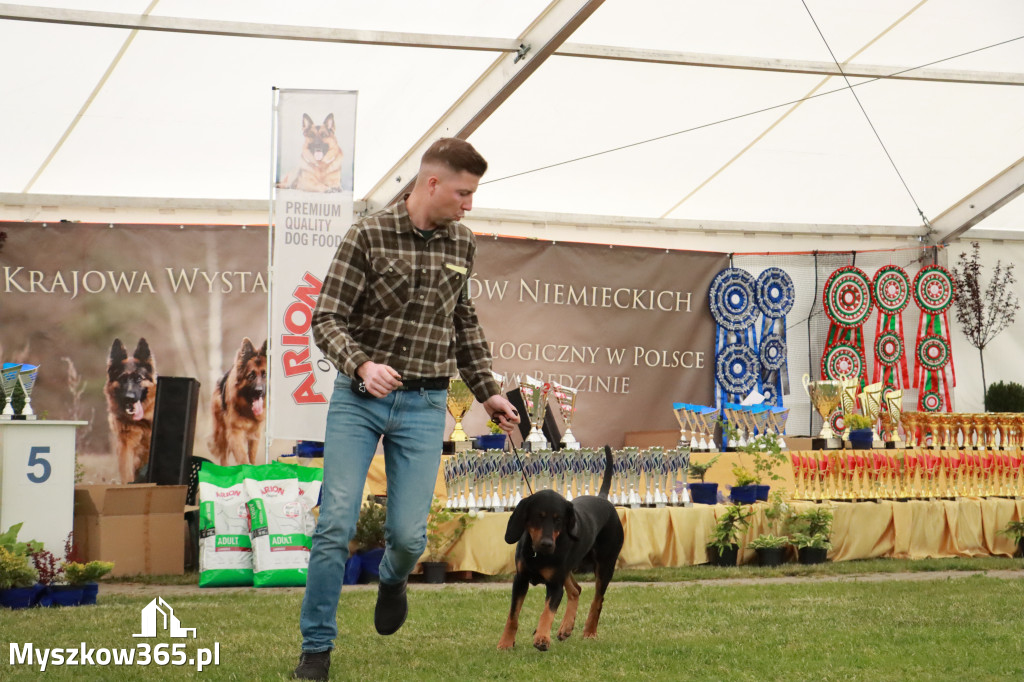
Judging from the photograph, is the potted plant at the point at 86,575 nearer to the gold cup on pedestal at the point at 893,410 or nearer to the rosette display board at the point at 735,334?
the gold cup on pedestal at the point at 893,410

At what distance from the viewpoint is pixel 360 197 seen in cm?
943

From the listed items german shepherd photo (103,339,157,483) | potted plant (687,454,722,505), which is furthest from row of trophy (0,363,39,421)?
potted plant (687,454,722,505)

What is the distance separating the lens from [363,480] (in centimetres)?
314

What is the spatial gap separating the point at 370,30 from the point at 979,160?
597 centimetres

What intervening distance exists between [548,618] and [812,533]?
14.2 ft

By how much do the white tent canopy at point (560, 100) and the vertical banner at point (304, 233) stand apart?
68cm

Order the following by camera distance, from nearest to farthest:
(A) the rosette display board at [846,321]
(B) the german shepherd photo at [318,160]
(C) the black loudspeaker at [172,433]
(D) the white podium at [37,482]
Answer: (D) the white podium at [37,482]
(B) the german shepherd photo at [318,160]
(C) the black loudspeaker at [172,433]
(A) the rosette display board at [846,321]

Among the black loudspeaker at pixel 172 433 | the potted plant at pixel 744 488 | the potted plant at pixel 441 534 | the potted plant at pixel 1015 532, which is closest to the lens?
the potted plant at pixel 441 534

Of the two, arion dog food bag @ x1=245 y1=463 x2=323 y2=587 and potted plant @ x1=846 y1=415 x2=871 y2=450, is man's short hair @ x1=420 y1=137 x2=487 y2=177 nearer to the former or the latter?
arion dog food bag @ x1=245 y1=463 x2=323 y2=587

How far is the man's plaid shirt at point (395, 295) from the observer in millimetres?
3096

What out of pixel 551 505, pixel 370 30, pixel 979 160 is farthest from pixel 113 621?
pixel 979 160

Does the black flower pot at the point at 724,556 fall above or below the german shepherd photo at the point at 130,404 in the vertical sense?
below

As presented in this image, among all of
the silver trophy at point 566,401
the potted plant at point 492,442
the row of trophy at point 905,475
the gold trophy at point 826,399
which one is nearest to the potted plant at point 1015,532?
the row of trophy at point 905,475

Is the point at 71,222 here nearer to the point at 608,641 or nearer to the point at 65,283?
the point at 65,283
